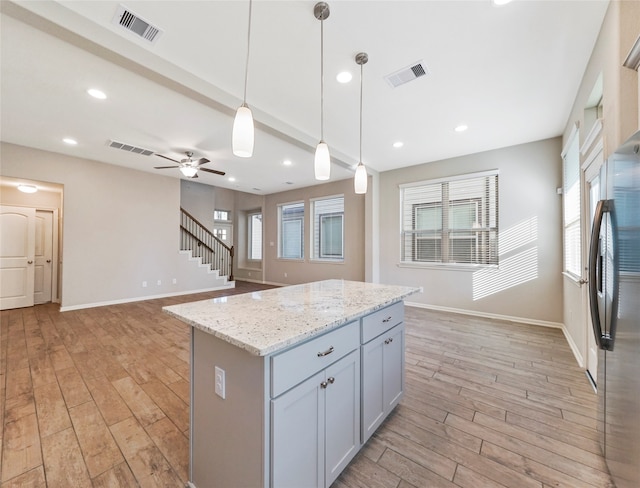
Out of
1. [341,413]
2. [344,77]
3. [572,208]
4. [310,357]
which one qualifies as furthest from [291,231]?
[310,357]

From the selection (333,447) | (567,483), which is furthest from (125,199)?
(567,483)

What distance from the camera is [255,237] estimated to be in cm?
979

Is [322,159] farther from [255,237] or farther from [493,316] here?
[255,237]

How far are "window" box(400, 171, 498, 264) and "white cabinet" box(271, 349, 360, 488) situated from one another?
4.29 m

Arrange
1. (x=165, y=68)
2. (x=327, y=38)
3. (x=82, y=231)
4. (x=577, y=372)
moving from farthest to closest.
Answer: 1. (x=82, y=231)
2. (x=577, y=372)
3. (x=165, y=68)
4. (x=327, y=38)

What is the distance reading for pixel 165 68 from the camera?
2502mm

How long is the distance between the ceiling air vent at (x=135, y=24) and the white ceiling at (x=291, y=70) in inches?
2.0

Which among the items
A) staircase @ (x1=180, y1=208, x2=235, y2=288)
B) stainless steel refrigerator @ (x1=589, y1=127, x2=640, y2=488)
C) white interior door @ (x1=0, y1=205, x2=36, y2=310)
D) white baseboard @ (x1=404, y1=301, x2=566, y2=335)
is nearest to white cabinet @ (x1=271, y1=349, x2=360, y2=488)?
stainless steel refrigerator @ (x1=589, y1=127, x2=640, y2=488)

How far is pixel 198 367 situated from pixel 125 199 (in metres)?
5.98

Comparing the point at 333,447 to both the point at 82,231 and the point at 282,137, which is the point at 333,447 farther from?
the point at 82,231

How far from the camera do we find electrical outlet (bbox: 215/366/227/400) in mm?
1234

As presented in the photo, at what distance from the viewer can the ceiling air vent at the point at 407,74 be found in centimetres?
258

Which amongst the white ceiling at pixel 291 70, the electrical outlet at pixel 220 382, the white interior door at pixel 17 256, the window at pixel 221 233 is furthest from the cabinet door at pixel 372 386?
the window at pixel 221 233

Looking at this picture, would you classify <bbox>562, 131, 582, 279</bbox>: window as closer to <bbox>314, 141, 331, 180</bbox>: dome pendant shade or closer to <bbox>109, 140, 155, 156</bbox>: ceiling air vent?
<bbox>314, 141, 331, 180</bbox>: dome pendant shade
